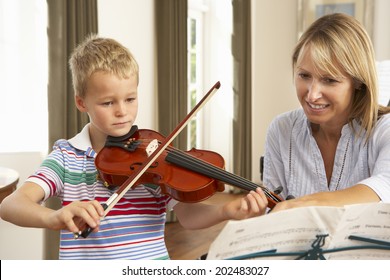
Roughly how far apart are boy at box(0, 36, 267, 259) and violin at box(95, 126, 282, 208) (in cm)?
4

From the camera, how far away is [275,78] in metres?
5.63

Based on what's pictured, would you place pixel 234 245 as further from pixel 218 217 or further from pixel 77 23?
pixel 77 23

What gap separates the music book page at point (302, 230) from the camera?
698 mm

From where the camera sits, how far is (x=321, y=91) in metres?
1.24

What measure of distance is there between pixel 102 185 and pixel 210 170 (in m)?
0.25

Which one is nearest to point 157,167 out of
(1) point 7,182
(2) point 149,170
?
(2) point 149,170

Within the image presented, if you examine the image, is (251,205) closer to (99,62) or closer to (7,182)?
(99,62)

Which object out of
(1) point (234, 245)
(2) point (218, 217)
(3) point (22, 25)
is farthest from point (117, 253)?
(3) point (22, 25)

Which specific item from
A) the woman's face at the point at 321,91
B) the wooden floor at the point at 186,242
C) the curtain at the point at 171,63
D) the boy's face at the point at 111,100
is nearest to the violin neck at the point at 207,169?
the boy's face at the point at 111,100

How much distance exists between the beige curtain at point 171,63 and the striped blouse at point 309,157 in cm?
227

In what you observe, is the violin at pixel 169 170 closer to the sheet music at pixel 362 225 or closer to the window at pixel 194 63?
the sheet music at pixel 362 225

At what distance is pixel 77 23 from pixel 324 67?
168 centimetres

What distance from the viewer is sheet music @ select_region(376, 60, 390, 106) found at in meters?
2.13

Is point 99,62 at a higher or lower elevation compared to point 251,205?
higher
